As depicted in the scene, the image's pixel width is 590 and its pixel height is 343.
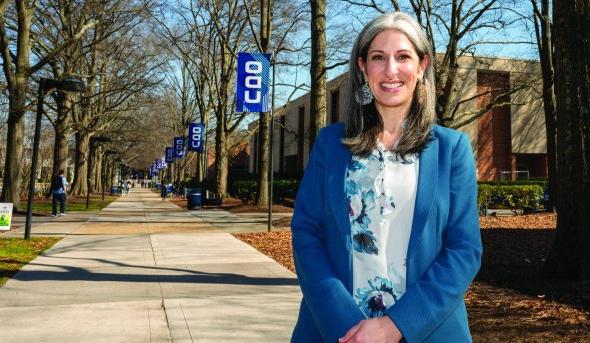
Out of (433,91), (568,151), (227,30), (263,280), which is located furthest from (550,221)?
(227,30)

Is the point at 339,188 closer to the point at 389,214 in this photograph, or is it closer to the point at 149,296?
the point at 389,214

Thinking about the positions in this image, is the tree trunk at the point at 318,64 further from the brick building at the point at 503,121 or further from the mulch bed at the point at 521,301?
the brick building at the point at 503,121

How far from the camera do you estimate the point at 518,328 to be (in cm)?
459

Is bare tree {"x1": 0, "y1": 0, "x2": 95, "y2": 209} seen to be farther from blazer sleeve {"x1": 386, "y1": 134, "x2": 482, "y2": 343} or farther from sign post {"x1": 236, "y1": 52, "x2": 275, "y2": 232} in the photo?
blazer sleeve {"x1": 386, "y1": 134, "x2": 482, "y2": 343}

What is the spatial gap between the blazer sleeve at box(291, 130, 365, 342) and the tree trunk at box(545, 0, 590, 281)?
207 inches

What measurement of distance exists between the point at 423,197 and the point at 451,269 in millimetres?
238

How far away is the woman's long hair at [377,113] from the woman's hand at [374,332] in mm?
575

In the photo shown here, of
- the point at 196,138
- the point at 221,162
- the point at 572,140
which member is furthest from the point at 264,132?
the point at 572,140

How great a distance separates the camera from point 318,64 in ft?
47.5

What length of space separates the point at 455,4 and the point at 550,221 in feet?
26.3

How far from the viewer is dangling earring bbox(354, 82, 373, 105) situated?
5.88 ft

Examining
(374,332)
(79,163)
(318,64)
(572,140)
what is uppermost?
(318,64)

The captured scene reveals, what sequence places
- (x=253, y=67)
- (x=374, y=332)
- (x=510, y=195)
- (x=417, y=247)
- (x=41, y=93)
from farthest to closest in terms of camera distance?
(x=510, y=195) < (x=253, y=67) < (x=41, y=93) < (x=417, y=247) < (x=374, y=332)

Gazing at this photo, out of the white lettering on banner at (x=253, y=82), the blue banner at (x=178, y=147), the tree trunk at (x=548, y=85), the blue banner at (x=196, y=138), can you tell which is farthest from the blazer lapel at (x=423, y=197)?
the blue banner at (x=178, y=147)
